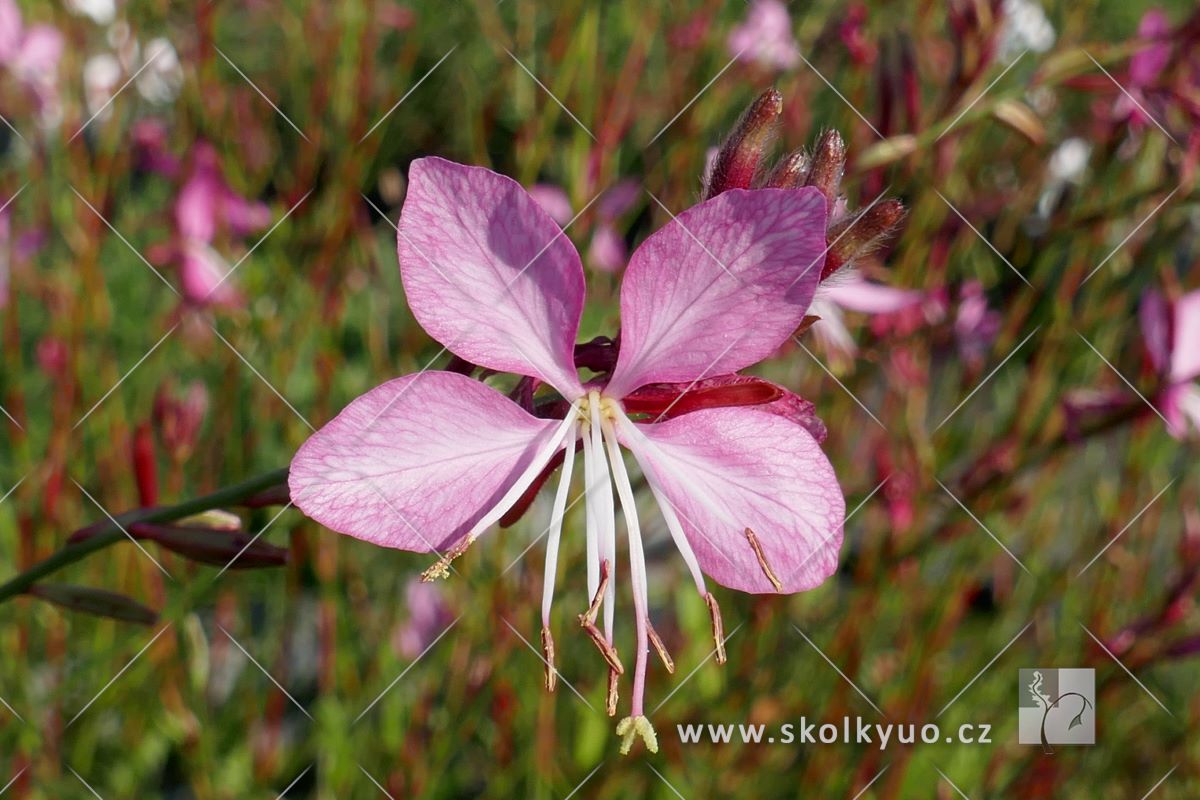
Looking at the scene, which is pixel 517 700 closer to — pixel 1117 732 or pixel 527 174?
pixel 527 174

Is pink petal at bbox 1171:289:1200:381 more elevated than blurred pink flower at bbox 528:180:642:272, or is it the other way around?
blurred pink flower at bbox 528:180:642:272


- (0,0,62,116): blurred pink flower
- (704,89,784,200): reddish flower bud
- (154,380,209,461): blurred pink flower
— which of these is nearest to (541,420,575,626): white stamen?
(704,89,784,200): reddish flower bud

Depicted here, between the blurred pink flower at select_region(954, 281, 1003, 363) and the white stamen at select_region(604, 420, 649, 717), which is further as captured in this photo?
the blurred pink flower at select_region(954, 281, 1003, 363)

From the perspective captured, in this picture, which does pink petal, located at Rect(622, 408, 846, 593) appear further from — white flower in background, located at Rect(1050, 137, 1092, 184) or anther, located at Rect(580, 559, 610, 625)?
white flower in background, located at Rect(1050, 137, 1092, 184)

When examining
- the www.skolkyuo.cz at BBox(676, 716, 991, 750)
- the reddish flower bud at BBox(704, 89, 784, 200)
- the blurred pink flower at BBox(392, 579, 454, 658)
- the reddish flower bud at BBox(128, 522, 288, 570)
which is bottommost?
the www.skolkyuo.cz at BBox(676, 716, 991, 750)

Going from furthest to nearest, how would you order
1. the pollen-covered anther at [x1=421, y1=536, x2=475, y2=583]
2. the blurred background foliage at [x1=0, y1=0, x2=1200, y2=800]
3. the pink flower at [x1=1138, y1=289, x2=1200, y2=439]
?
the blurred background foliage at [x1=0, y1=0, x2=1200, y2=800]
the pink flower at [x1=1138, y1=289, x2=1200, y2=439]
the pollen-covered anther at [x1=421, y1=536, x2=475, y2=583]

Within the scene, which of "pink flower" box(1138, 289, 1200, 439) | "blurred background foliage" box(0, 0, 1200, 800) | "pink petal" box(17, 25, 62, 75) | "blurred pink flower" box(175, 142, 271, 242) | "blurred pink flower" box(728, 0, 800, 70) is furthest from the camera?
"pink petal" box(17, 25, 62, 75)

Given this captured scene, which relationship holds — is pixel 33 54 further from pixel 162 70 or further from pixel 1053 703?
pixel 1053 703

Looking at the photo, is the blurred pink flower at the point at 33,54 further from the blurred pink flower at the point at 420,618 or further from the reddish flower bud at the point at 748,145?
the reddish flower bud at the point at 748,145
